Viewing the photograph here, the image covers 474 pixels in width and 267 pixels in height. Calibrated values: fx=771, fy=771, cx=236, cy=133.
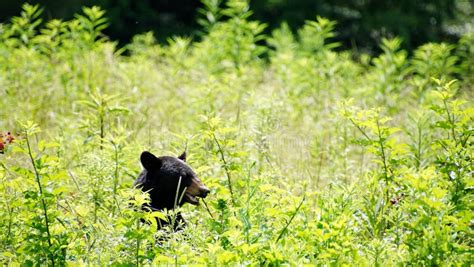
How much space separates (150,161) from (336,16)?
1100 centimetres

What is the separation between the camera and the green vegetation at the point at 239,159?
391 cm

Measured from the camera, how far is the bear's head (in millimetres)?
4527

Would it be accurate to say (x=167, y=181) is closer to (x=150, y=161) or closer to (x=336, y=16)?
(x=150, y=161)

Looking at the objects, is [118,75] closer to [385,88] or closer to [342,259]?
[385,88]

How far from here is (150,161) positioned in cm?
458

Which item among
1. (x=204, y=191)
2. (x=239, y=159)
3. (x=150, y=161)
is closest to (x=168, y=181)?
(x=150, y=161)

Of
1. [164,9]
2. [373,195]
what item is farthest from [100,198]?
[164,9]

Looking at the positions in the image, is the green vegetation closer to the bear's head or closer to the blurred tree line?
the bear's head

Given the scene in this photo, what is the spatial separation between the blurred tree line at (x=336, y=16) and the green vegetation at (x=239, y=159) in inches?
165

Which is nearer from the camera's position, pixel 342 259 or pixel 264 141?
pixel 342 259

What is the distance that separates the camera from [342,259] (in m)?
3.87

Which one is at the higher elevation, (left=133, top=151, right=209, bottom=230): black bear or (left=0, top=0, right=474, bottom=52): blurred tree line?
(left=133, top=151, right=209, bottom=230): black bear

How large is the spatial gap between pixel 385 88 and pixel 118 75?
2.92m

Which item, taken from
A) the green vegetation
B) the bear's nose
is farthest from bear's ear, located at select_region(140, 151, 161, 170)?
the bear's nose
